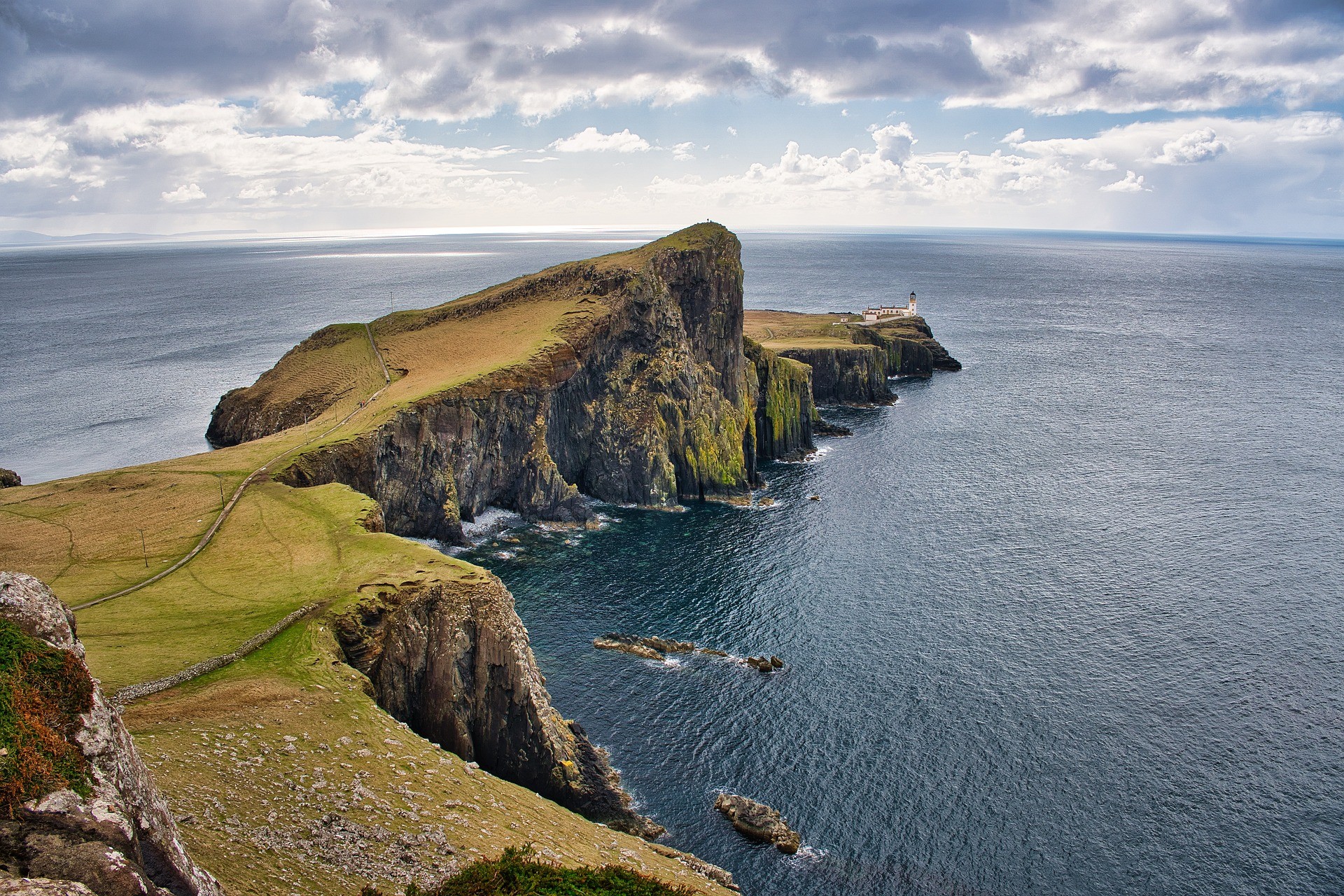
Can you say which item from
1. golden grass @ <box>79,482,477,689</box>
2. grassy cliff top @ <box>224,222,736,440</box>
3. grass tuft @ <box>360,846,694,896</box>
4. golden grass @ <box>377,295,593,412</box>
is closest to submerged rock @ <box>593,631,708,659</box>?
golden grass @ <box>79,482,477,689</box>

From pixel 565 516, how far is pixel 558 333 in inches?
1092

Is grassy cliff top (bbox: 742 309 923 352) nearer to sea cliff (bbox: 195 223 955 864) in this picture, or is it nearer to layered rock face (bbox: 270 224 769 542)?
sea cliff (bbox: 195 223 955 864)

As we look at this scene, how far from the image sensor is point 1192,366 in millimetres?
182625

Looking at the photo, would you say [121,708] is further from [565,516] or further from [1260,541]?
[1260,541]

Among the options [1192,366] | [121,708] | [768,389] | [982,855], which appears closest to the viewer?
[121,708]

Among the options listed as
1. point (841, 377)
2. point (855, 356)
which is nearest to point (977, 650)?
point (841, 377)

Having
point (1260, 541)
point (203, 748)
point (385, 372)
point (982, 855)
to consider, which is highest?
point (385, 372)

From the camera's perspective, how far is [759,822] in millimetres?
46531

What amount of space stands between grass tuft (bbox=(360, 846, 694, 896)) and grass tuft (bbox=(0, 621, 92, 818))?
41.2 ft

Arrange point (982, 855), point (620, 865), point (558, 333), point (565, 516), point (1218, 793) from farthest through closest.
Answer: point (558, 333) → point (565, 516) → point (1218, 793) → point (982, 855) → point (620, 865)

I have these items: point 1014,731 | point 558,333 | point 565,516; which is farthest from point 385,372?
point 1014,731

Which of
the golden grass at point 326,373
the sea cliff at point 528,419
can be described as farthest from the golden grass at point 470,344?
the golden grass at point 326,373

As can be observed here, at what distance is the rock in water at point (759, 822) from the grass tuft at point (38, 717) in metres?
36.0

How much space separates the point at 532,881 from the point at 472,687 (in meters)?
21.0
